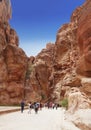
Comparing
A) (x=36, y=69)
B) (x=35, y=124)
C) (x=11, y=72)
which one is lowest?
(x=35, y=124)

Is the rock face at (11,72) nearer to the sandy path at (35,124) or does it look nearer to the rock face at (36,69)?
the rock face at (36,69)

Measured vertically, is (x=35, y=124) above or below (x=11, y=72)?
below

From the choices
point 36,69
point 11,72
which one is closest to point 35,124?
point 11,72

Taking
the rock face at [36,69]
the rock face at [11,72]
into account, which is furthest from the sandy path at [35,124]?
the rock face at [11,72]

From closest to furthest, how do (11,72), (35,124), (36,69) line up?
(35,124), (11,72), (36,69)

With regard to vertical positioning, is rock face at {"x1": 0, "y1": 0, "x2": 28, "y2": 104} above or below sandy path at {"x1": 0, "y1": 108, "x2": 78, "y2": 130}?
above

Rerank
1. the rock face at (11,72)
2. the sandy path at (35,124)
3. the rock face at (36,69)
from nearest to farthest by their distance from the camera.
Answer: the sandy path at (35,124)
the rock face at (36,69)
the rock face at (11,72)

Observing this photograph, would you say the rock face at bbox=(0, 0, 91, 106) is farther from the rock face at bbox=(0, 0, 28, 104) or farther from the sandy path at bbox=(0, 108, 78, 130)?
the sandy path at bbox=(0, 108, 78, 130)

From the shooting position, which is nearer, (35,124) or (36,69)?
(35,124)

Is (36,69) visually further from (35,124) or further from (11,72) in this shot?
(35,124)

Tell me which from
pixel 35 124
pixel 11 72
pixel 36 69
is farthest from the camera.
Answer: pixel 36 69

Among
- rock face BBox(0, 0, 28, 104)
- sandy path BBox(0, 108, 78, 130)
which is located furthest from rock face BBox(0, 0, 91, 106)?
sandy path BBox(0, 108, 78, 130)

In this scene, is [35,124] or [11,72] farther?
[11,72]

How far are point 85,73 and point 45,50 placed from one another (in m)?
63.8
